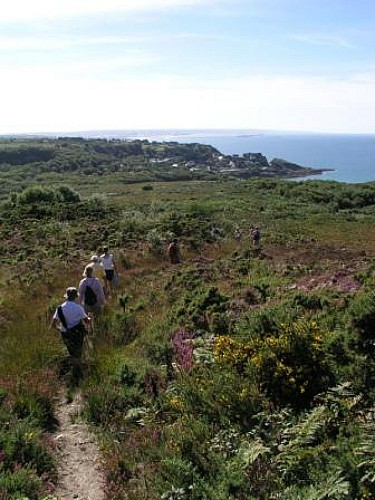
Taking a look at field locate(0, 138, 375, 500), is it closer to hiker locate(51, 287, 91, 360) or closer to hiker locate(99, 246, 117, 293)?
hiker locate(51, 287, 91, 360)

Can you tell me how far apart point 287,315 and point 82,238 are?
19.8 meters

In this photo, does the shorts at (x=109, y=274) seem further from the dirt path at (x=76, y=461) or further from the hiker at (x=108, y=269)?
the dirt path at (x=76, y=461)

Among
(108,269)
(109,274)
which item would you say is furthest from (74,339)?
(109,274)

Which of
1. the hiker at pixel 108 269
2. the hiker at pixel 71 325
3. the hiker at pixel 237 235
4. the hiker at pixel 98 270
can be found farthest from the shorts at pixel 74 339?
the hiker at pixel 237 235

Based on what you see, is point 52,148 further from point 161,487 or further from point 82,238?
point 161,487

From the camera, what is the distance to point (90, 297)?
11352 mm

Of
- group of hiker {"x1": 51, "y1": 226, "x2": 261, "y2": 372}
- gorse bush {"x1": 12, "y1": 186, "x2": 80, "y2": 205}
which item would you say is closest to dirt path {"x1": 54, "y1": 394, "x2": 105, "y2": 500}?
group of hiker {"x1": 51, "y1": 226, "x2": 261, "y2": 372}

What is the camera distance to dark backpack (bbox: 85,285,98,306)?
11312 mm

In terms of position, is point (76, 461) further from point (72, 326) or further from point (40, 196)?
point (40, 196)

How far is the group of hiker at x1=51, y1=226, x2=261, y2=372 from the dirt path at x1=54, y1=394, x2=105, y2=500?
1.81 meters

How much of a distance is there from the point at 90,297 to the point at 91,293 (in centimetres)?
9

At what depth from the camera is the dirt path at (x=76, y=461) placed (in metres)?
5.48

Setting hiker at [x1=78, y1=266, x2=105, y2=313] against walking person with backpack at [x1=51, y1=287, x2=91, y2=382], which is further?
hiker at [x1=78, y1=266, x2=105, y2=313]

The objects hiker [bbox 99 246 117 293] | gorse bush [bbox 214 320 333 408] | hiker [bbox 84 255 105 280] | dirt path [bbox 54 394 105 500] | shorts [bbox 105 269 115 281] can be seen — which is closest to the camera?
dirt path [bbox 54 394 105 500]
